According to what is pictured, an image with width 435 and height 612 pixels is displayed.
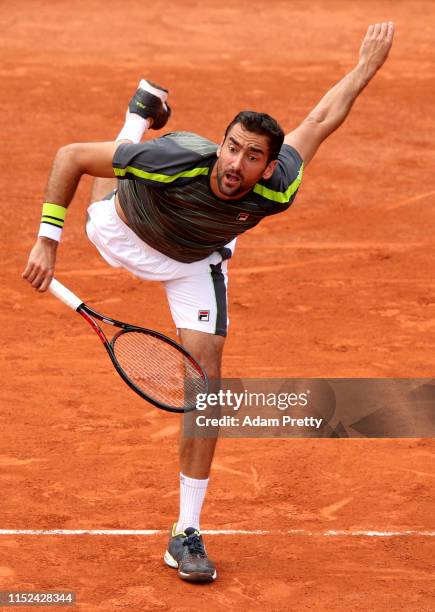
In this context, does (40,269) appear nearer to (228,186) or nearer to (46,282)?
(46,282)

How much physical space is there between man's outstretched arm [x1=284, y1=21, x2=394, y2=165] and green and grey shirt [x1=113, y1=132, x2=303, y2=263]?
5.5 inches

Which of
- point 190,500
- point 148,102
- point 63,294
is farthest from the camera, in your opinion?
point 148,102

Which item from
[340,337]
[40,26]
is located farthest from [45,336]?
[40,26]

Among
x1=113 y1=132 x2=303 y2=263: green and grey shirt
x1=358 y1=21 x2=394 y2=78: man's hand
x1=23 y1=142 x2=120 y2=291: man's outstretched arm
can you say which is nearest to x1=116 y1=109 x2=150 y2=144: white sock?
x1=113 y1=132 x2=303 y2=263: green and grey shirt

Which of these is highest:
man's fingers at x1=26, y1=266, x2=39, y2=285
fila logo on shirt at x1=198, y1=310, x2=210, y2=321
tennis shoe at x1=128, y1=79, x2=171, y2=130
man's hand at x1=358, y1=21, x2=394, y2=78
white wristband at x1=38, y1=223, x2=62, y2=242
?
man's hand at x1=358, y1=21, x2=394, y2=78

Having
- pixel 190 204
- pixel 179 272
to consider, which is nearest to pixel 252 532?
pixel 179 272

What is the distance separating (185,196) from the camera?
22.4 ft

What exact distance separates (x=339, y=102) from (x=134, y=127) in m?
1.20

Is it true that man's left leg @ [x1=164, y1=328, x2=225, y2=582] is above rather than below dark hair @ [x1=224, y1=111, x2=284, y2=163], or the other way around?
below

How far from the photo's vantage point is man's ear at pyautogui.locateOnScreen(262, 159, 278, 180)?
6688 millimetres

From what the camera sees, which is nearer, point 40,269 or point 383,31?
point 40,269

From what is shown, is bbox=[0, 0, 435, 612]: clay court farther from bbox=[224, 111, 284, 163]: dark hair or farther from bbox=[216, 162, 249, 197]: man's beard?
bbox=[224, 111, 284, 163]: dark hair

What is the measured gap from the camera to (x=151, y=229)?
282 inches

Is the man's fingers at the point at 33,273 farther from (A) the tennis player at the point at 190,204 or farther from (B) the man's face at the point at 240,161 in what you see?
(B) the man's face at the point at 240,161
